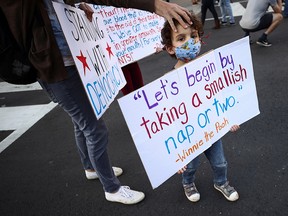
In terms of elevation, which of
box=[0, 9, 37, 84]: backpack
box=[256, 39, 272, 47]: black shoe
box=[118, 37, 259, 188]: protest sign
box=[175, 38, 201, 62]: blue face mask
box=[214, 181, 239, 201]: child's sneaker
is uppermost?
box=[0, 9, 37, 84]: backpack

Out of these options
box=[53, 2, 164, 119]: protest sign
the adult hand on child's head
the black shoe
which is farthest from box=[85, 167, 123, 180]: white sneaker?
the black shoe

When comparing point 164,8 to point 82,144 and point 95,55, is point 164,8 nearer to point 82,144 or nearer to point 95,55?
point 95,55

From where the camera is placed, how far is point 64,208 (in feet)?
8.87

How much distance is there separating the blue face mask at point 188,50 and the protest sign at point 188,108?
0.07m

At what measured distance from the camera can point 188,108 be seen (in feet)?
6.35

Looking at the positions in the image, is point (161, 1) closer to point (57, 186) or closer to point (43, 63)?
point (43, 63)

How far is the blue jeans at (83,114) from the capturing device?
2.03 meters

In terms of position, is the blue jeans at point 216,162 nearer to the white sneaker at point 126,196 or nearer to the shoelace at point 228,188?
the shoelace at point 228,188

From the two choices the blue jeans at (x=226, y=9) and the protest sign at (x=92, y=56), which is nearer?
the protest sign at (x=92, y=56)

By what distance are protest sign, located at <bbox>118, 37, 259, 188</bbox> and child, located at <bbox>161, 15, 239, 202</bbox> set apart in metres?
0.10

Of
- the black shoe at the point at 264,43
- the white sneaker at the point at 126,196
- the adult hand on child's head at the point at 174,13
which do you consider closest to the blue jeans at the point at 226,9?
the black shoe at the point at 264,43

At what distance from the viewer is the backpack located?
1.81 m

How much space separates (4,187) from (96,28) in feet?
6.50

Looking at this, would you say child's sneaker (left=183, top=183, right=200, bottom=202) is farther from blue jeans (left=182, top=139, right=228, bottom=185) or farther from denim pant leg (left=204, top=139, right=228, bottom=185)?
denim pant leg (left=204, top=139, right=228, bottom=185)
